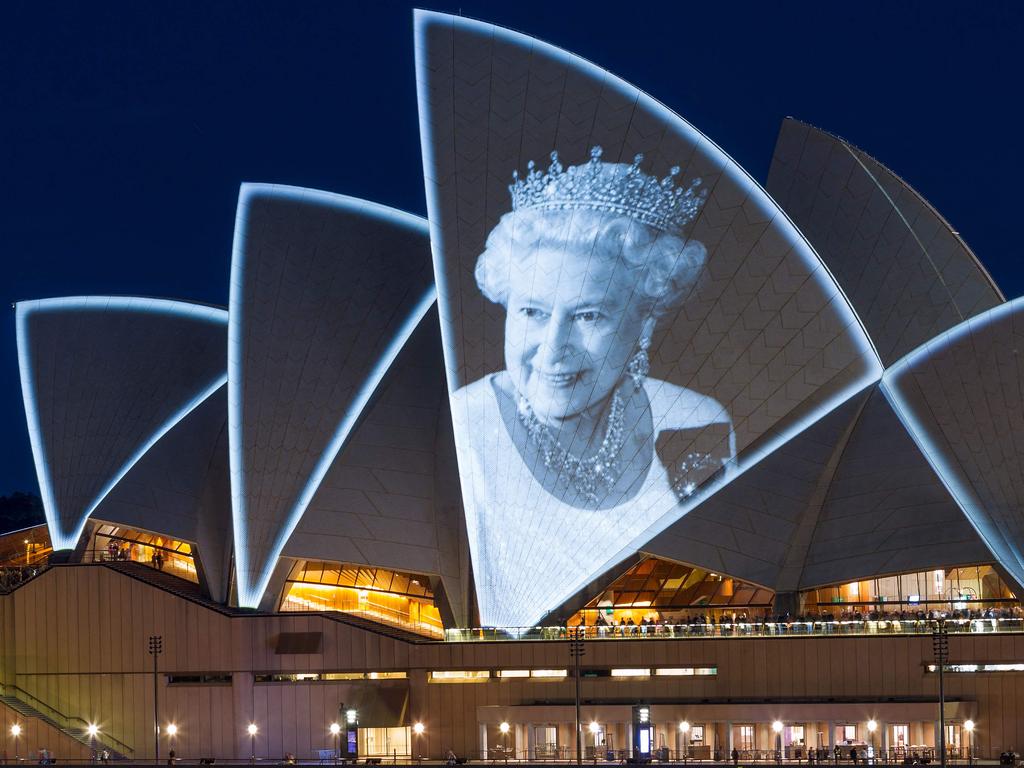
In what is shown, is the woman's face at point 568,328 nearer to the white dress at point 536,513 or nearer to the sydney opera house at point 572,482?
the sydney opera house at point 572,482

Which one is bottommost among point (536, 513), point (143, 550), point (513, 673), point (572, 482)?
point (513, 673)

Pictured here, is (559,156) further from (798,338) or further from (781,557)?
(781,557)

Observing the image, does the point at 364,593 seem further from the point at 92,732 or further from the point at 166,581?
the point at 92,732

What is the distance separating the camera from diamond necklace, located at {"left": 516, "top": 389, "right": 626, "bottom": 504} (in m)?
39.7

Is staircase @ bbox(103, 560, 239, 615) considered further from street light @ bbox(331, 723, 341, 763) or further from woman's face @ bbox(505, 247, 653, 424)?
woman's face @ bbox(505, 247, 653, 424)

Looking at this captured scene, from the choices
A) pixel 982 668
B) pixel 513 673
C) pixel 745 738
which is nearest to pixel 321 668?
pixel 513 673

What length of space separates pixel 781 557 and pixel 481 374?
9053mm

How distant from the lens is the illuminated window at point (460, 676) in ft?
130

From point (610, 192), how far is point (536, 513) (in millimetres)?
8559

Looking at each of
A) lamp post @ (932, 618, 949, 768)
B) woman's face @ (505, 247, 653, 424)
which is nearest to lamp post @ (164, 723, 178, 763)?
woman's face @ (505, 247, 653, 424)

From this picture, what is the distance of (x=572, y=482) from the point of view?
40.0m

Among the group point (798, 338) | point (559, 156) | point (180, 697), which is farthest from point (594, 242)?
point (180, 697)

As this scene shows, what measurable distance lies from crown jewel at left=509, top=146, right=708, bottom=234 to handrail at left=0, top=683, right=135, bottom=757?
18.4 m

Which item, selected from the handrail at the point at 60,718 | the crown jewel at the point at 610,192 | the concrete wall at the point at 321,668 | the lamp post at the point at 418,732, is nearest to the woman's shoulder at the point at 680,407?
the crown jewel at the point at 610,192
